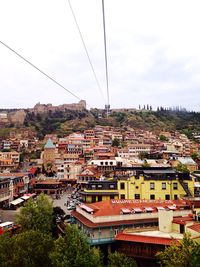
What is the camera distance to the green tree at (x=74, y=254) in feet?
38.2

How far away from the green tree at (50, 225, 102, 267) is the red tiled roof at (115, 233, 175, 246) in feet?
6.48

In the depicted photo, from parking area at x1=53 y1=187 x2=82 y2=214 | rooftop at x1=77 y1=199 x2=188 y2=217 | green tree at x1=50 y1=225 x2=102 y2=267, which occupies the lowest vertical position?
parking area at x1=53 y1=187 x2=82 y2=214

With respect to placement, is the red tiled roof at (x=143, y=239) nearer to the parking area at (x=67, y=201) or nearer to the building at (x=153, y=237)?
the building at (x=153, y=237)

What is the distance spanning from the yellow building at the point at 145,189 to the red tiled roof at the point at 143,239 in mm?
7363

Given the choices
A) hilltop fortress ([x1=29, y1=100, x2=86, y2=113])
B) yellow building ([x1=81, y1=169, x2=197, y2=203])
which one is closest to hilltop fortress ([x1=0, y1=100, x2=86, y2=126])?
hilltop fortress ([x1=29, y1=100, x2=86, y2=113])

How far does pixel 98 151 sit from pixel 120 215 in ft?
121

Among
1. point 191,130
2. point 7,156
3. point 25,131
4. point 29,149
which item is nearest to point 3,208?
point 7,156

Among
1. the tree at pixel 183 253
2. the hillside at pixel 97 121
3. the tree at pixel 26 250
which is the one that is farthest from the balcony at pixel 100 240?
the hillside at pixel 97 121

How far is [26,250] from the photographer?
1322 centimetres

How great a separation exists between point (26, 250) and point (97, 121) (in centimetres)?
7260

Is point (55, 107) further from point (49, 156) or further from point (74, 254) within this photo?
point (74, 254)

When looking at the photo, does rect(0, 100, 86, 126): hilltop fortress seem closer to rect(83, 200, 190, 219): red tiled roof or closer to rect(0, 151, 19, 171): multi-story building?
rect(0, 151, 19, 171): multi-story building

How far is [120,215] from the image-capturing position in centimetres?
1588

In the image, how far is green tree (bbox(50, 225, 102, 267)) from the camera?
1165cm
